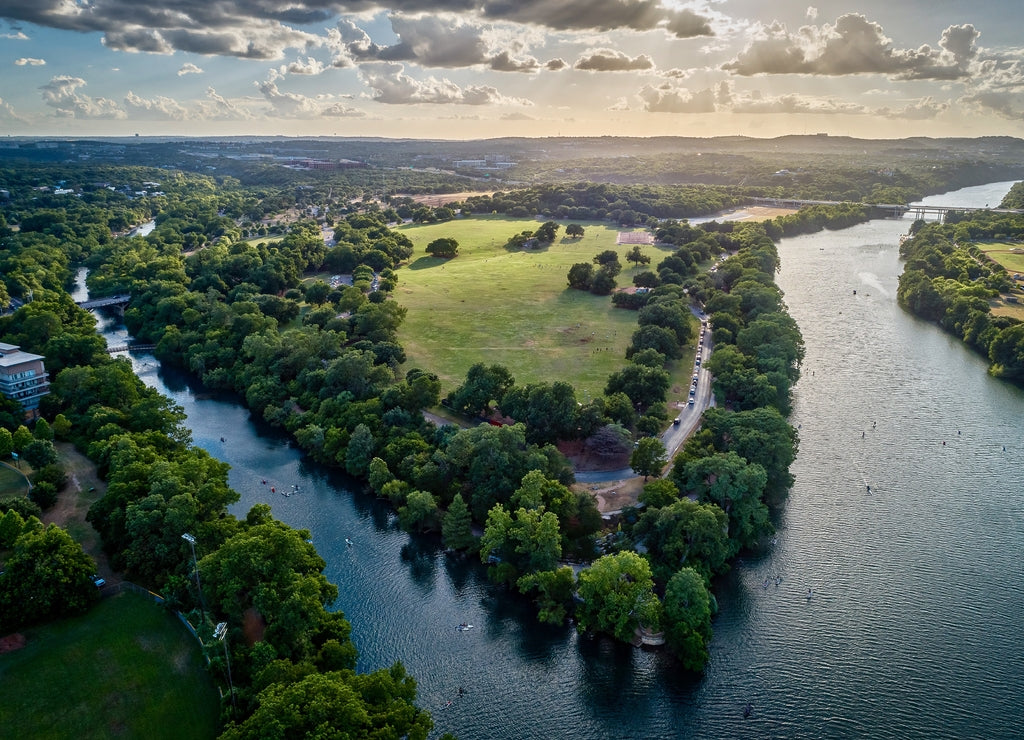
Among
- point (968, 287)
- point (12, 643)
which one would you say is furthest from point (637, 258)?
point (12, 643)

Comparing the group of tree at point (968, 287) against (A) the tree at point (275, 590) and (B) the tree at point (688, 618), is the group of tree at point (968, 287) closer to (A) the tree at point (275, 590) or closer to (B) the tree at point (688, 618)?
(B) the tree at point (688, 618)

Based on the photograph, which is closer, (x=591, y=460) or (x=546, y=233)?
(x=591, y=460)

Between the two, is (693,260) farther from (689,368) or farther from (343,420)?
(343,420)

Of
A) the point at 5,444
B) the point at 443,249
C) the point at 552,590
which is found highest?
the point at 443,249

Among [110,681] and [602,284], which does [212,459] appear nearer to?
[110,681]

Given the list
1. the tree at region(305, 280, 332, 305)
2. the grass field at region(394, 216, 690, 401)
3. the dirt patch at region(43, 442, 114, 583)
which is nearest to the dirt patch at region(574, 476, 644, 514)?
the grass field at region(394, 216, 690, 401)

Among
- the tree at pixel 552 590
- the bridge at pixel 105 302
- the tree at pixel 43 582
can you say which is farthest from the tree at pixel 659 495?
the bridge at pixel 105 302

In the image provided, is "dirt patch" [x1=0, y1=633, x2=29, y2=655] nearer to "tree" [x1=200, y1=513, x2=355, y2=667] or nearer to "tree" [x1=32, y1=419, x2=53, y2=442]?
"tree" [x1=200, y1=513, x2=355, y2=667]
